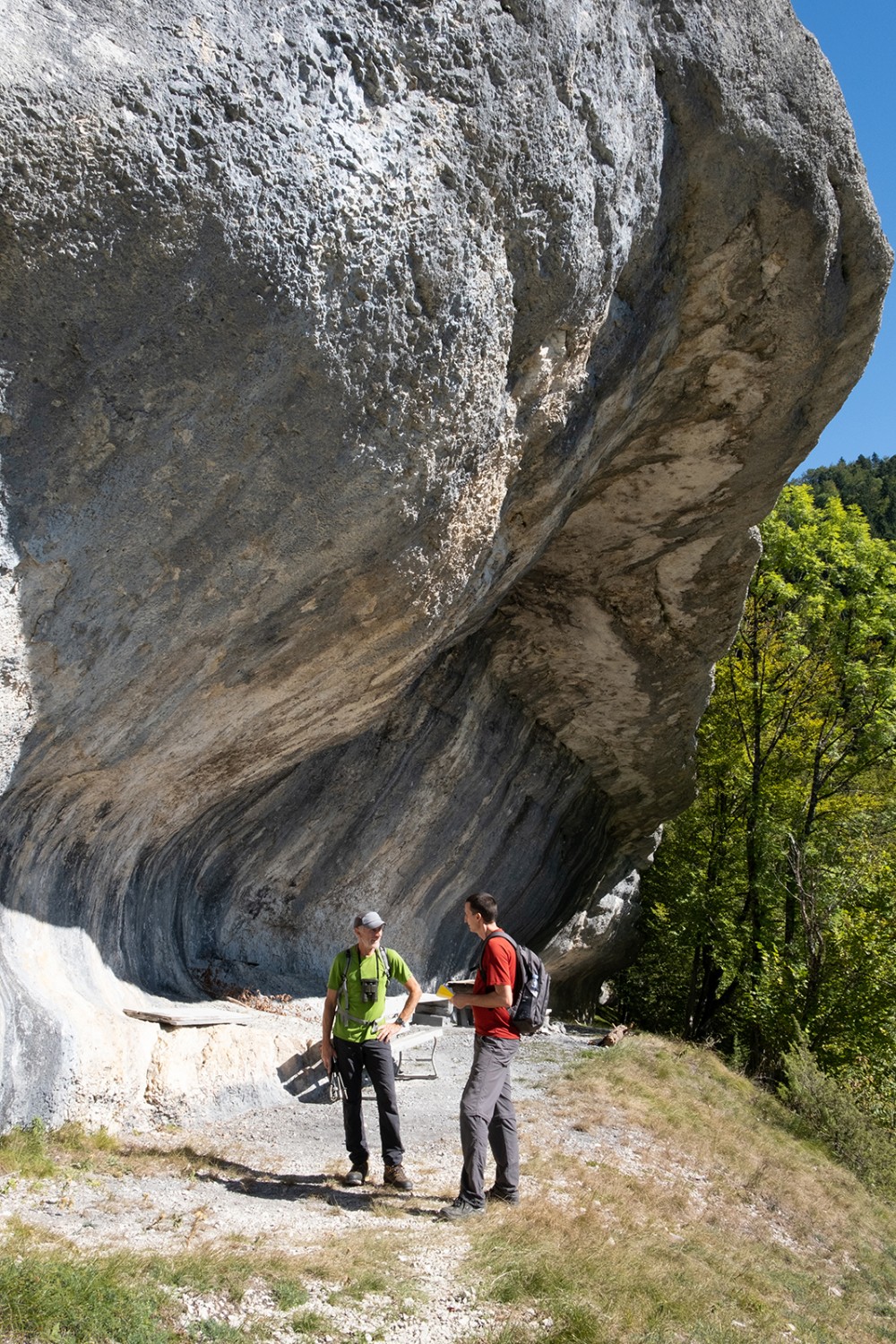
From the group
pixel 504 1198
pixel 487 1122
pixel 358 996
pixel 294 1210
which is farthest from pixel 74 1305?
pixel 504 1198

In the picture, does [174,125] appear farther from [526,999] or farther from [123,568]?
[526,999]

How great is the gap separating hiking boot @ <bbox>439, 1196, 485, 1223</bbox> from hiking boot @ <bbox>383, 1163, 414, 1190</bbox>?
13.5 inches

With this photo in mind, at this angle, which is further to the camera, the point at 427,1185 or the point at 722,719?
the point at 722,719

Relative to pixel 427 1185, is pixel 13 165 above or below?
above

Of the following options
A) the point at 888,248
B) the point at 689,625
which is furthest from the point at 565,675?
the point at 888,248

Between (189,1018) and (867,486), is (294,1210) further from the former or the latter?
(867,486)

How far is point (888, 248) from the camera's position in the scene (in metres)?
7.15

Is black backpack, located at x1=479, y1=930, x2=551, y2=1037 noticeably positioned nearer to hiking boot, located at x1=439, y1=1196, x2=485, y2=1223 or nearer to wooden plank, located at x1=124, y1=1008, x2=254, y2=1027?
hiking boot, located at x1=439, y1=1196, x2=485, y2=1223

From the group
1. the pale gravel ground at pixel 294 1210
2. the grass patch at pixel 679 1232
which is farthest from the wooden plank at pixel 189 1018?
the grass patch at pixel 679 1232

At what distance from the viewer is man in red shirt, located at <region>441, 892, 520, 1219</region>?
4.30 meters

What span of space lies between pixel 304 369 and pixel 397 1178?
360 cm

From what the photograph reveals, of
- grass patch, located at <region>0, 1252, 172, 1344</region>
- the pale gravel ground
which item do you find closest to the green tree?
the pale gravel ground

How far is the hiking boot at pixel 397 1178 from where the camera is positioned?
14.9ft

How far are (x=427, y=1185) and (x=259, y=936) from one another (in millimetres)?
3759
